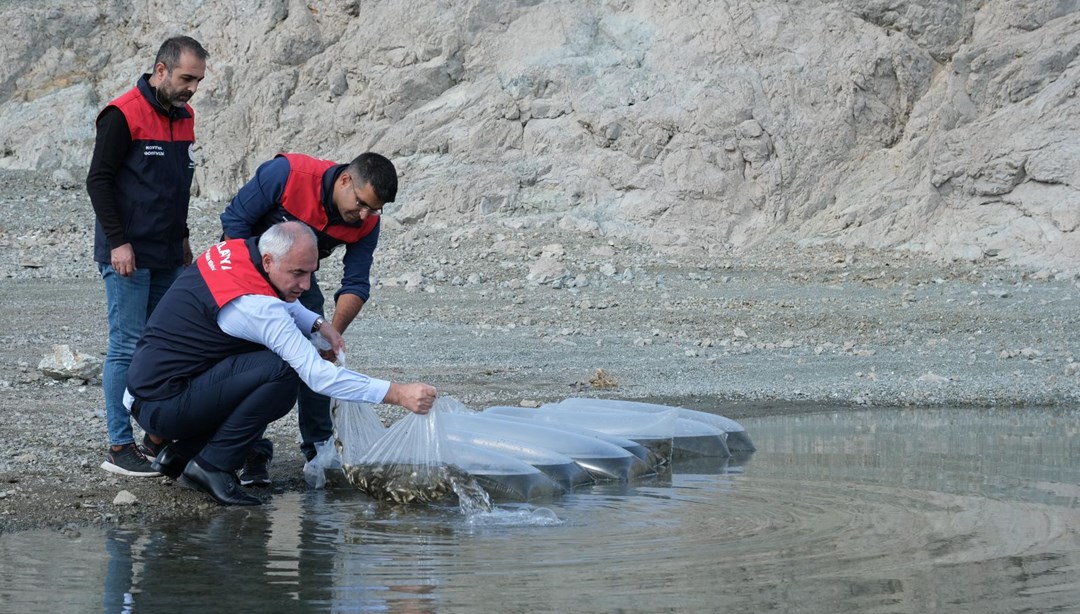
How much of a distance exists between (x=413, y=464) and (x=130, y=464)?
1242mm

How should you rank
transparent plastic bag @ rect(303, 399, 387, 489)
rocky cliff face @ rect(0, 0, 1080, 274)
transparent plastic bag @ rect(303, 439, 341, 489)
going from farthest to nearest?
rocky cliff face @ rect(0, 0, 1080, 274) → transparent plastic bag @ rect(303, 439, 341, 489) → transparent plastic bag @ rect(303, 399, 387, 489)

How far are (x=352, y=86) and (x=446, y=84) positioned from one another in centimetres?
163

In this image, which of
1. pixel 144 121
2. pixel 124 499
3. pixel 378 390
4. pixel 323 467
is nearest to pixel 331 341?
pixel 378 390

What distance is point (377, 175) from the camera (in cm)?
545

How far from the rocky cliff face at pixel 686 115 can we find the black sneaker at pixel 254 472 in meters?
11.4

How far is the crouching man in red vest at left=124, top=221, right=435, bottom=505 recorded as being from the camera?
508 centimetres

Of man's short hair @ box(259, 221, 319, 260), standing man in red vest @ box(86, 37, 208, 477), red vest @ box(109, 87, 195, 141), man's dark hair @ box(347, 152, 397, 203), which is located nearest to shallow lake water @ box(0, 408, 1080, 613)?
standing man in red vest @ box(86, 37, 208, 477)

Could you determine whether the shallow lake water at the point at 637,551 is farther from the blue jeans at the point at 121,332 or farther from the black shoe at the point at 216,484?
the blue jeans at the point at 121,332

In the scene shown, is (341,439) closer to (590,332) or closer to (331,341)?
(331,341)

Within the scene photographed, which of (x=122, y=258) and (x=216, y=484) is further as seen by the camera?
(x=122, y=258)

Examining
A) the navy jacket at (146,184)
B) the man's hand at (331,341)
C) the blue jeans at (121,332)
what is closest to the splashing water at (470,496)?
the man's hand at (331,341)

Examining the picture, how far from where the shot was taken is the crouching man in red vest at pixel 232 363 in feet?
16.7

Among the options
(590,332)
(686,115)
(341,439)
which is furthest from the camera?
(686,115)

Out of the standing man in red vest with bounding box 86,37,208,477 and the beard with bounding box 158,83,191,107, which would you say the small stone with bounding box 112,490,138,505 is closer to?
the standing man in red vest with bounding box 86,37,208,477
